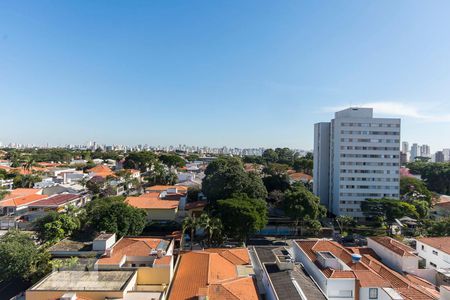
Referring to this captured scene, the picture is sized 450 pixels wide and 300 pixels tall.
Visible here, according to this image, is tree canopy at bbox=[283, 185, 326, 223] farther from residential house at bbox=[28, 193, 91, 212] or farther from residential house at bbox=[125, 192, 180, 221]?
residential house at bbox=[28, 193, 91, 212]

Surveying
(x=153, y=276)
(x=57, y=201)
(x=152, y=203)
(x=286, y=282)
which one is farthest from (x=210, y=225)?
(x=57, y=201)

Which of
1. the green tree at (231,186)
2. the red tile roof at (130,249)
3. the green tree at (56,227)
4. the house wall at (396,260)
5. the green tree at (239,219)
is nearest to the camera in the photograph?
the red tile roof at (130,249)

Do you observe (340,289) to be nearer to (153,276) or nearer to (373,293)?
(373,293)

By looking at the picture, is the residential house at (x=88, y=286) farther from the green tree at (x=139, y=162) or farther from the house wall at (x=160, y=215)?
the green tree at (x=139, y=162)

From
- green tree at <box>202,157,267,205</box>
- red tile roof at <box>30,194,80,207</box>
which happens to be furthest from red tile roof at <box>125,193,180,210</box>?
red tile roof at <box>30,194,80,207</box>

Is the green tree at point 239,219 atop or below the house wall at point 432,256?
atop

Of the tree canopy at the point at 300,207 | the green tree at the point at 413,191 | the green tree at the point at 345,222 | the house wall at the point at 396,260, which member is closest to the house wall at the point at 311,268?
the house wall at the point at 396,260
